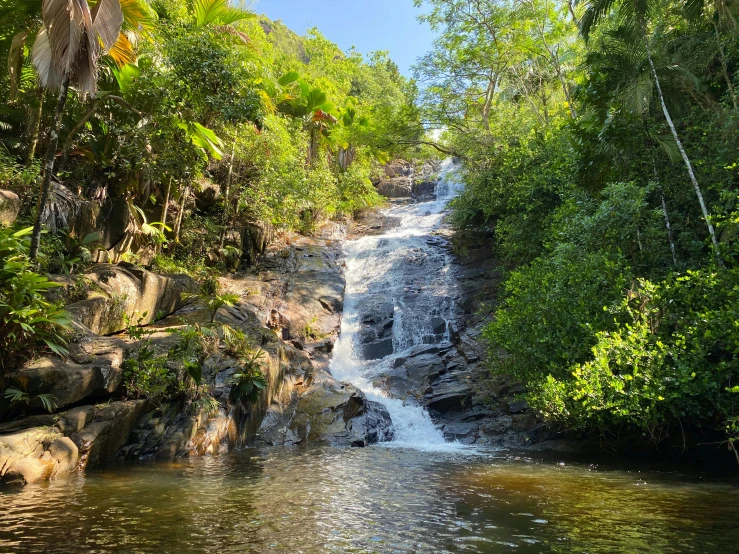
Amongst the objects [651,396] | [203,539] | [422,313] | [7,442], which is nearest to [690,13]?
[651,396]

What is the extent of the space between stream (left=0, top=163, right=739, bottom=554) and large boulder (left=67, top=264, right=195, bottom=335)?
3.73 metres

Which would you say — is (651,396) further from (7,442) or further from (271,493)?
(7,442)

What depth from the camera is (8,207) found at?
1069 centimetres

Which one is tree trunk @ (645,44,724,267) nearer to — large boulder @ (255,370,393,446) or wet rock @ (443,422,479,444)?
wet rock @ (443,422,479,444)

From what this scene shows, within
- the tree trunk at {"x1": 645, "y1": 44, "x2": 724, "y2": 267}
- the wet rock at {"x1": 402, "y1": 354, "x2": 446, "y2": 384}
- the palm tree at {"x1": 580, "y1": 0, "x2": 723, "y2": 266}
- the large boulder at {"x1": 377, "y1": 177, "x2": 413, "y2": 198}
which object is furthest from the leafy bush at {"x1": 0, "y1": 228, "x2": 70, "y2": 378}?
the large boulder at {"x1": 377, "y1": 177, "x2": 413, "y2": 198}

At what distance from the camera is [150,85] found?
12.8 meters

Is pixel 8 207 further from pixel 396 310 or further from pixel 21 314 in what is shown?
pixel 396 310

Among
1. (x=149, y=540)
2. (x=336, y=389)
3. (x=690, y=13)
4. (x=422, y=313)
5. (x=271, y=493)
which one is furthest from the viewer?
(x=422, y=313)

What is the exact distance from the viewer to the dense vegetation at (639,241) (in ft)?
28.8

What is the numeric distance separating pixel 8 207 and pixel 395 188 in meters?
26.7

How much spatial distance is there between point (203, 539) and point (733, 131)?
11.9 meters

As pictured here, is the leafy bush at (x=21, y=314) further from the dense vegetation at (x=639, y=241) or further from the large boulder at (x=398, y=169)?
the large boulder at (x=398, y=169)

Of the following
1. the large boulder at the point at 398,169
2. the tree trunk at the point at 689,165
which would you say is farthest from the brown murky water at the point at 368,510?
the large boulder at the point at 398,169

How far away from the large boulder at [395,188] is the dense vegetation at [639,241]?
17.5 metres
